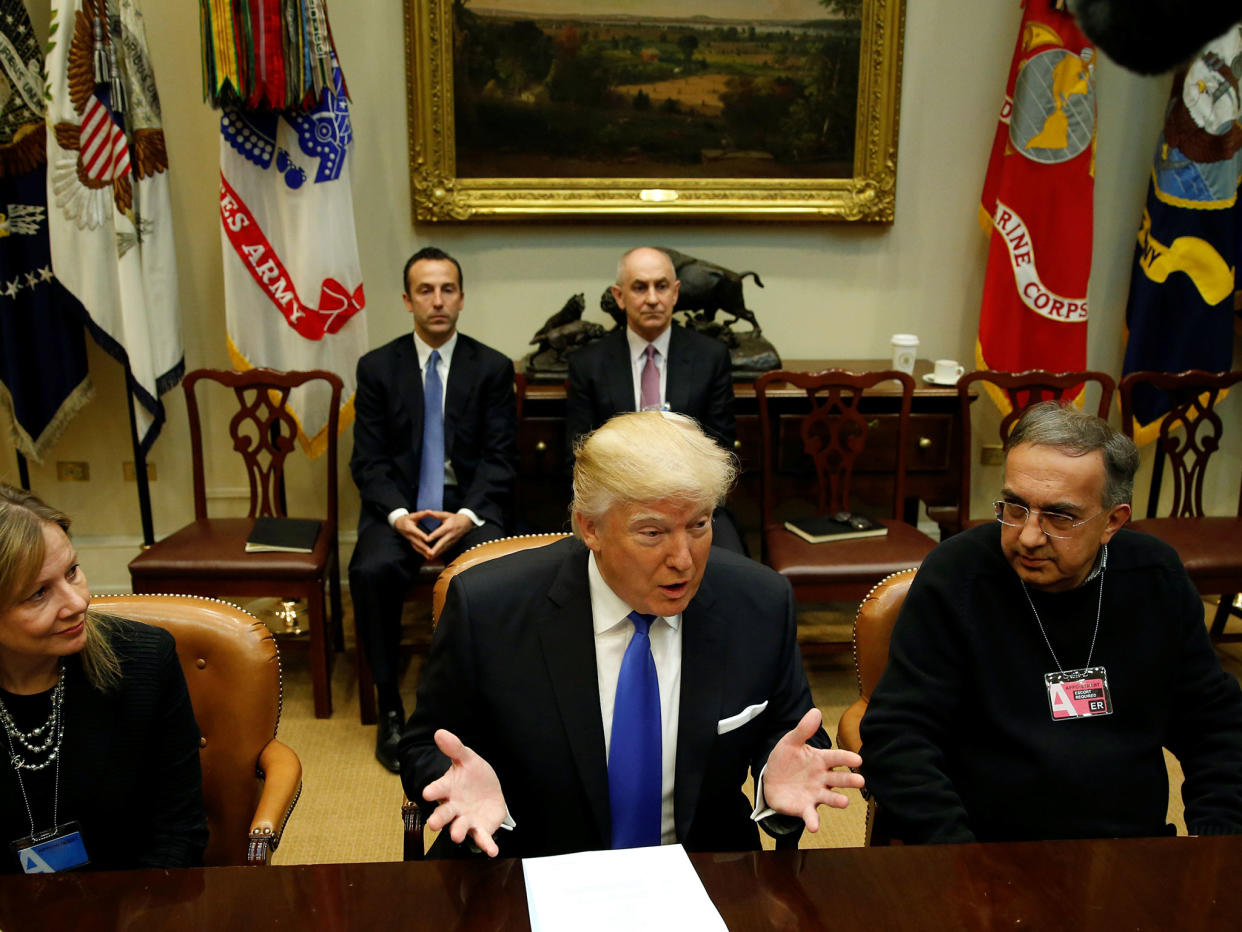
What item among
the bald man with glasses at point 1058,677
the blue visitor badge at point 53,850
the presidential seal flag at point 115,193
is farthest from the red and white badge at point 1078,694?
the presidential seal flag at point 115,193

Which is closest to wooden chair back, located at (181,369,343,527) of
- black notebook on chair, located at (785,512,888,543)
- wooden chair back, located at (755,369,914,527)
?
wooden chair back, located at (755,369,914,527)

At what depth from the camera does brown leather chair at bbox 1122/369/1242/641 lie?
3.48 m

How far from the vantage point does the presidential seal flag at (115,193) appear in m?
3.66

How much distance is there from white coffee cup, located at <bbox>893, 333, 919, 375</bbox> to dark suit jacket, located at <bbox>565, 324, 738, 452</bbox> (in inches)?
32.5

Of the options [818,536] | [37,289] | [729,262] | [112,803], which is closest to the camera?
[112,803]

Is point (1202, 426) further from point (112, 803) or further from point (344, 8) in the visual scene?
point (112, 803)

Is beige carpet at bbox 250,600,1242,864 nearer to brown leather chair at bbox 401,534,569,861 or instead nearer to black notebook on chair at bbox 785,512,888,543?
black notebook on chair at bbox 785,512,888,543

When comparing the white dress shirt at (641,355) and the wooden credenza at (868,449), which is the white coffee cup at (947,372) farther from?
the white dress shirt at (641,355)

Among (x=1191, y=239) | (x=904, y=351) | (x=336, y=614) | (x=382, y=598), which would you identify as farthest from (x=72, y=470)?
(x=1191, y=239)

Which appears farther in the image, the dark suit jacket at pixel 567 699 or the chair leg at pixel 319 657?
the chair leg at pixel 319 657

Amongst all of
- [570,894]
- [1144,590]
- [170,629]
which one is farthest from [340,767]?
[1144,590]

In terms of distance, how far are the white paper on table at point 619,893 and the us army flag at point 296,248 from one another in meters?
3.01

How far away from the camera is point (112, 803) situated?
166cm

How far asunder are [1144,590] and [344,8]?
12.2 feet
